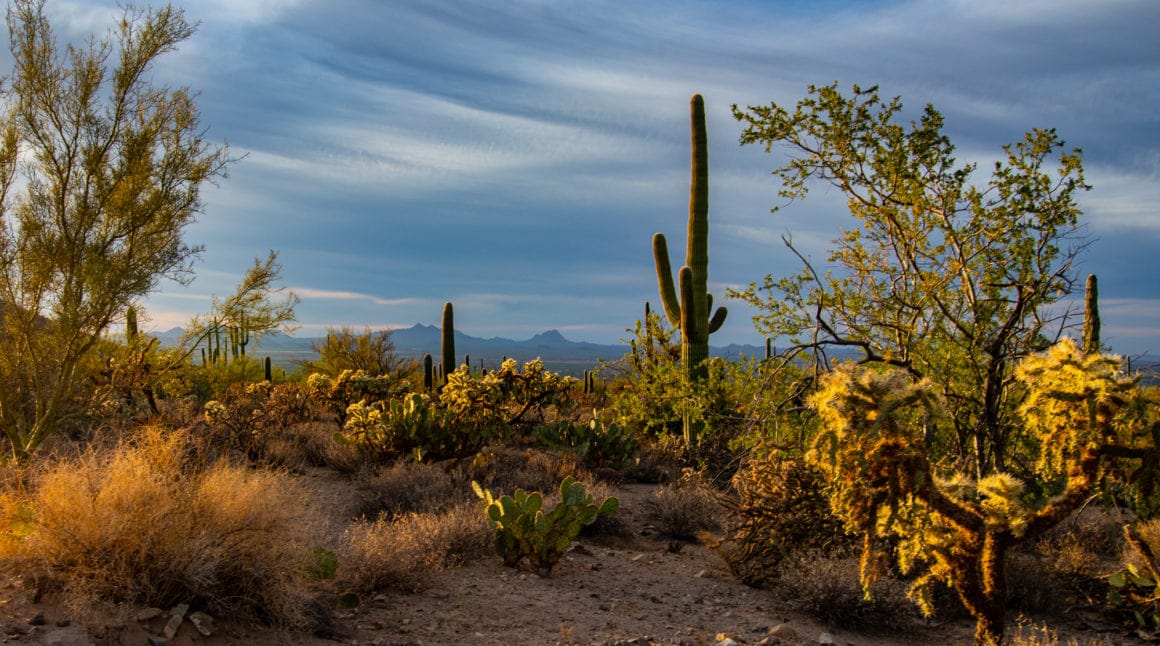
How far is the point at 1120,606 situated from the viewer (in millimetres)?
6438

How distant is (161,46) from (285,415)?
6.57 metres

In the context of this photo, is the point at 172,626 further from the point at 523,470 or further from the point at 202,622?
the point at 523,470

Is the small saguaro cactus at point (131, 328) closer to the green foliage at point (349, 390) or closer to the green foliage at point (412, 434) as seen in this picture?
the green foliage at point (349, 390)

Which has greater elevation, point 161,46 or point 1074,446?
point 161,46

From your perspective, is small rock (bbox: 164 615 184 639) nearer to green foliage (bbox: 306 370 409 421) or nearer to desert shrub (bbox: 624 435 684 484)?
desert shrub (bbox: 624 435 684 484)

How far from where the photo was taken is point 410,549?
6375 mm

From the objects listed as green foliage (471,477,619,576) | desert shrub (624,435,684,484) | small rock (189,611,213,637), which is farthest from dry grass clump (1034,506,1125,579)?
small rock (189,611,213,637)

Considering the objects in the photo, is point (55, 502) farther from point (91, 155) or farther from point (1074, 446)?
point (91, 155)

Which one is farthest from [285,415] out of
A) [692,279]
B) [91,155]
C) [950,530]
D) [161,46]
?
[950,530]

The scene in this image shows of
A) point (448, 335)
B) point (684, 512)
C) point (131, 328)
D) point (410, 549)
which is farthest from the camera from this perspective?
point (448, 335)

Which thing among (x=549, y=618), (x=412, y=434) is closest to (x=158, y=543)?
A: (x=549, y=618)

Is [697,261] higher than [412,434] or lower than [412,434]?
higher

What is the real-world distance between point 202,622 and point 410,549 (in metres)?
1.98

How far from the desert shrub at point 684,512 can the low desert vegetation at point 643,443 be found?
0.11 ft
